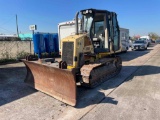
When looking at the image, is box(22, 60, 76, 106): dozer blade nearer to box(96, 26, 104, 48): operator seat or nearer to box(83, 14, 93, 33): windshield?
box(83, 14, 93, 33): windshield

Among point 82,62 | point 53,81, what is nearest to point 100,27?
point 82,62

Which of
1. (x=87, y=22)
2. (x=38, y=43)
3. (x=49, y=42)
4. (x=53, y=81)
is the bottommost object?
(x=53, y=81)

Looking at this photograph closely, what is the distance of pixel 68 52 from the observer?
5914 millimetres

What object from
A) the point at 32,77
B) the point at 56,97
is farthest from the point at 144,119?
the point at 32,77

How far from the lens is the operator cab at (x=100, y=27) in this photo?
22.6 ft

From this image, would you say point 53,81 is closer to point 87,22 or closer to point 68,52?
point 68,52

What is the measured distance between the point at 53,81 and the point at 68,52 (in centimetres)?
117

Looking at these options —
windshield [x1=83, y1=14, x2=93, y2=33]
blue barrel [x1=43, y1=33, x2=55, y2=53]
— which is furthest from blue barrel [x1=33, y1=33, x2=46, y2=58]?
windshield [x1=83, y1=14, x2=93, y2=33]

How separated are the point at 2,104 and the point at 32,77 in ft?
5.51

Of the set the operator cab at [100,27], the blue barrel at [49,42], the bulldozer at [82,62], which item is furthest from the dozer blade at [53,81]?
the blue barrel at [49,42]

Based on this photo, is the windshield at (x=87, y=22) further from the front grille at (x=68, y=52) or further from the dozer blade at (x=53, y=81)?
the dozer blade at (x=53, y=81)

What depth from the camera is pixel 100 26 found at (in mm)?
7512

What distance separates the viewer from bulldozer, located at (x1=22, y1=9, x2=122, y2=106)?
4.88m

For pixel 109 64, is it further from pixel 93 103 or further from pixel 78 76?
pixel 93 103
